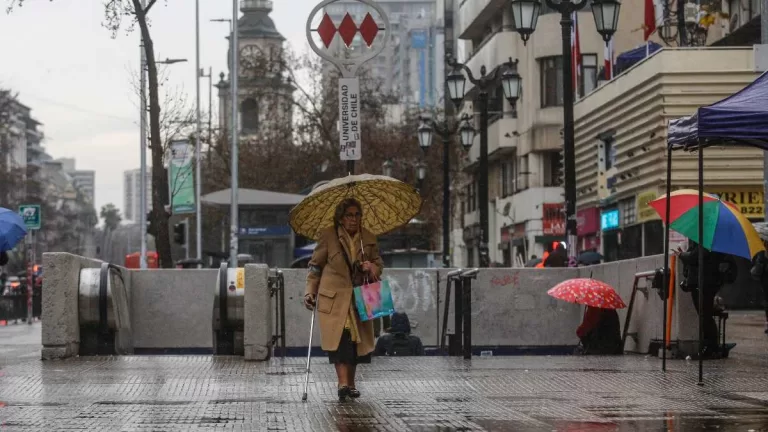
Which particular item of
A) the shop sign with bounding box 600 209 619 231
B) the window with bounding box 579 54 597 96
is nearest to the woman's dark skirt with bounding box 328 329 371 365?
the shop sign with bounding box 600 209 619 231

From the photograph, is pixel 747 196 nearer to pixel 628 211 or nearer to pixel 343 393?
pixel 628 211

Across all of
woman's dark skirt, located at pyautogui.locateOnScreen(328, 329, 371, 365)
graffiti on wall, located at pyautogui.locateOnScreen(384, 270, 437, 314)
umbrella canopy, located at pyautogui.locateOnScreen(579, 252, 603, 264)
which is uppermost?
umbrella canopy, located at pyautogui.locateOnScreen(579, 252, 603, 264)

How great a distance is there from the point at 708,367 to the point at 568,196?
863cm

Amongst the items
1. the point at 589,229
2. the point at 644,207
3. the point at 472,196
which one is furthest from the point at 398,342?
the point at 472,196

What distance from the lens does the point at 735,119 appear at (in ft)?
45.7

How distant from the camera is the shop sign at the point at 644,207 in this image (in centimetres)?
4006

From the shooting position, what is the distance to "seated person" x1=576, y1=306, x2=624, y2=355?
2038 cm

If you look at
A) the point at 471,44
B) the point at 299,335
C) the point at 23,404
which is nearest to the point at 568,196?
the point at 299,335

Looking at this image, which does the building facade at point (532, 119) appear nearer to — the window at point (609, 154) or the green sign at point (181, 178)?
the window at point (609, 154)

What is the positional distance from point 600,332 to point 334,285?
26.6 ft

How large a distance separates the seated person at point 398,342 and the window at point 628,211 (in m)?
22.8

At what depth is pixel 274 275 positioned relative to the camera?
20.8 metres

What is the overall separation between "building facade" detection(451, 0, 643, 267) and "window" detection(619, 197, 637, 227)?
35.0 ft

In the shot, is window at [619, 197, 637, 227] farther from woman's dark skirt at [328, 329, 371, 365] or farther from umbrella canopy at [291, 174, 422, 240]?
woman's dark skirt at [328, 329, 371, 365]
